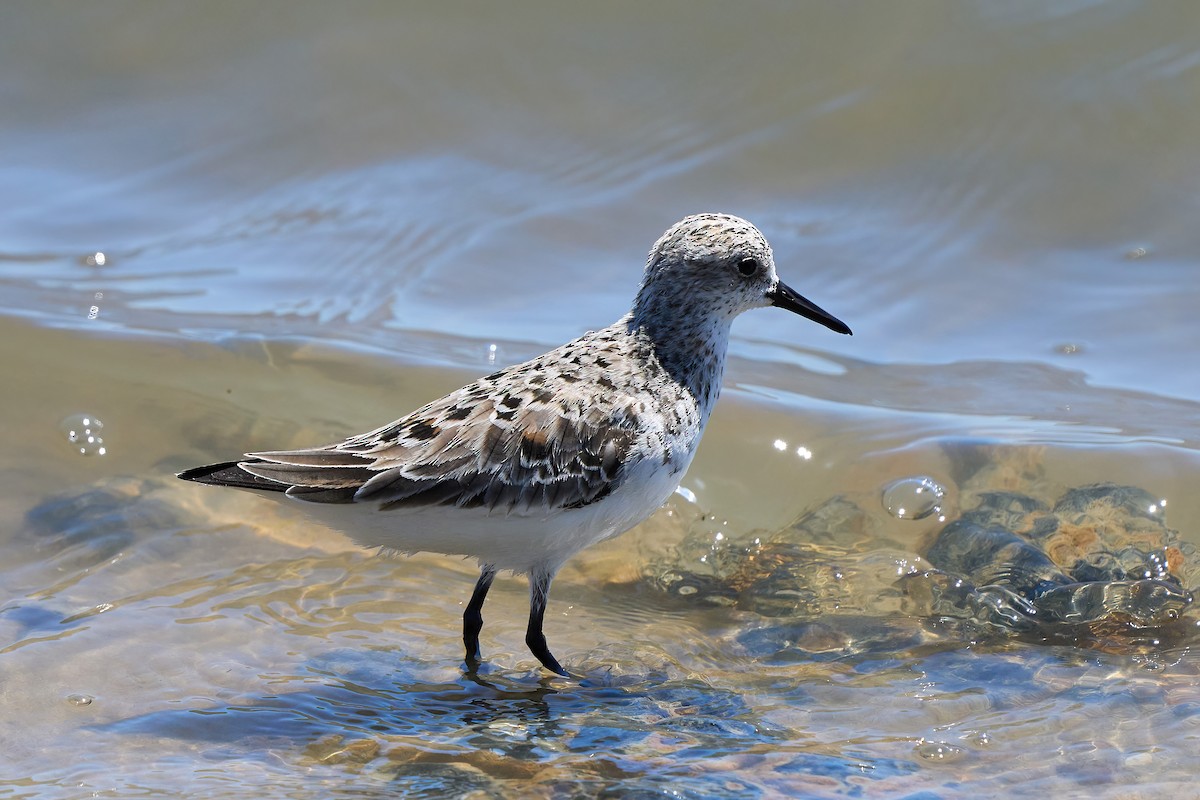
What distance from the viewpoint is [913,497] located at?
7.70 metres

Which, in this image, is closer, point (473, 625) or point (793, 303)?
point (473, 625)

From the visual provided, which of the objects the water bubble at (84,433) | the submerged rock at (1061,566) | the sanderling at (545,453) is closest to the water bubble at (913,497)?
the submerged rock at (1061,566)

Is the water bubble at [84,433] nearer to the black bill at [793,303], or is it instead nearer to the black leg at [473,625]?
the black leg at [473,625]

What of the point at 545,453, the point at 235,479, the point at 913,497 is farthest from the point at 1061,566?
the point at 235,479

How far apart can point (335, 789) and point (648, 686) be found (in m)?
1.62

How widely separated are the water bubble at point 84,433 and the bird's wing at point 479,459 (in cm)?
299

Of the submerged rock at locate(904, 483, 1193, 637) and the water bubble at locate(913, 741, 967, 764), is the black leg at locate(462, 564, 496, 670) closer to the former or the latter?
the water bubble at locate(913, 741, 967, 764)

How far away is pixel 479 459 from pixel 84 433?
142 inches

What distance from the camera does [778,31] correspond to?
12.5 m

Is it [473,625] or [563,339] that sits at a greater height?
[563,339]

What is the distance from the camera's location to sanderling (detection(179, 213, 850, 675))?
219 inches

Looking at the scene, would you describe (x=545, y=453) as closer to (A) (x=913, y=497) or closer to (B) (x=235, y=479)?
(B) (x=235, y=479)

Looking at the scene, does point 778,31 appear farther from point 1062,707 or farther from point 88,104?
point 1062,707

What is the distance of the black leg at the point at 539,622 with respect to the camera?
613 cm
